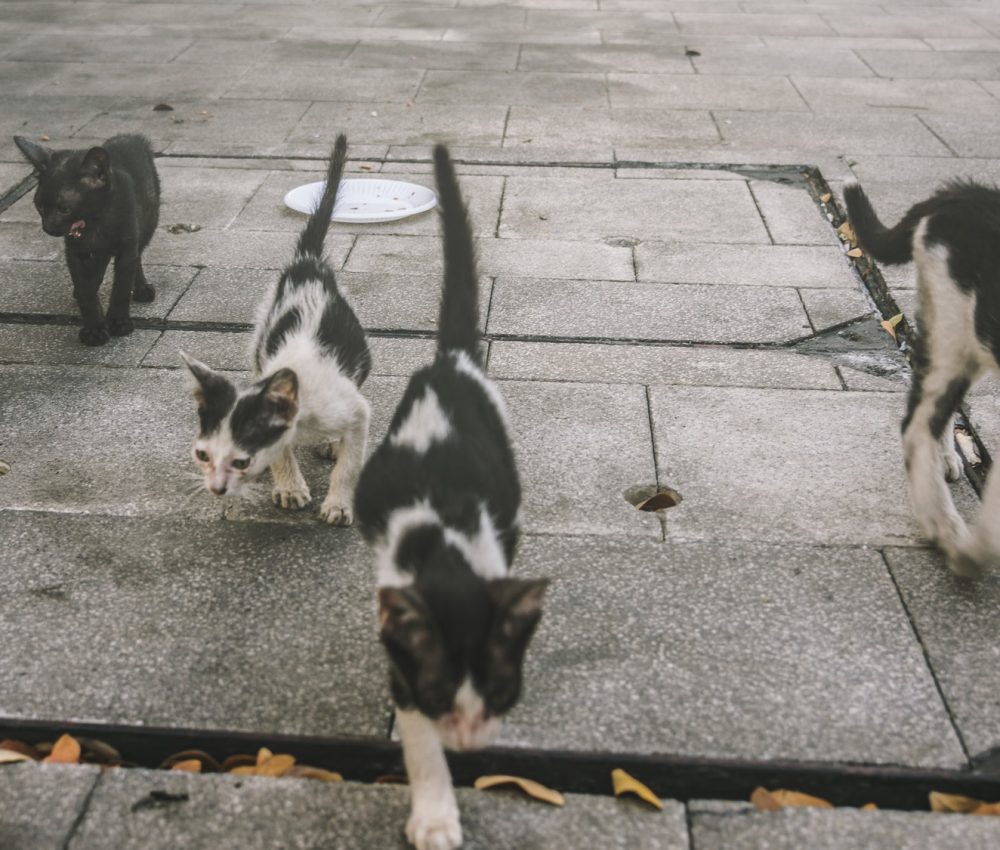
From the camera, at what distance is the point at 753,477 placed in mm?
3920

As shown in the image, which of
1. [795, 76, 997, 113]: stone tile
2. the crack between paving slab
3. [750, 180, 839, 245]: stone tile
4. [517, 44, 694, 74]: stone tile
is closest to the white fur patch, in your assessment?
the crack between paving slab

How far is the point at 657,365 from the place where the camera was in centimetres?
474

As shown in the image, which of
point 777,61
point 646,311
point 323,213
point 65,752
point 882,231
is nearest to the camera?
point 65,752

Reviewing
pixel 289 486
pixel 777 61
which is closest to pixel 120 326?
pixel 289 486

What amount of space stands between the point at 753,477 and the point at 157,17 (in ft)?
31.7

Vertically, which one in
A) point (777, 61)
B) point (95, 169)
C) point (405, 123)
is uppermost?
point (95, 169)

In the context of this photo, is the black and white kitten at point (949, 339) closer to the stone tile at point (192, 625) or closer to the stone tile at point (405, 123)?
the stone tile at point (192, 625)

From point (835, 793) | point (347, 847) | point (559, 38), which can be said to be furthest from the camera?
point (559, 38)

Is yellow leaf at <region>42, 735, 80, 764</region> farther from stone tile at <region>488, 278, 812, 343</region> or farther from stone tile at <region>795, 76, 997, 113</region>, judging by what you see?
stone tile at <region>795, 76, 997, 113</region>

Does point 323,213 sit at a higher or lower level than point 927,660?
higher

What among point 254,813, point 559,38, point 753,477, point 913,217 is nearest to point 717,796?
point 254,813

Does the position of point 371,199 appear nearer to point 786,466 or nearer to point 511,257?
point 511,257

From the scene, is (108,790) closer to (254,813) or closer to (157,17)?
(254,813)

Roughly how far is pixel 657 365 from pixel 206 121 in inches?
187
